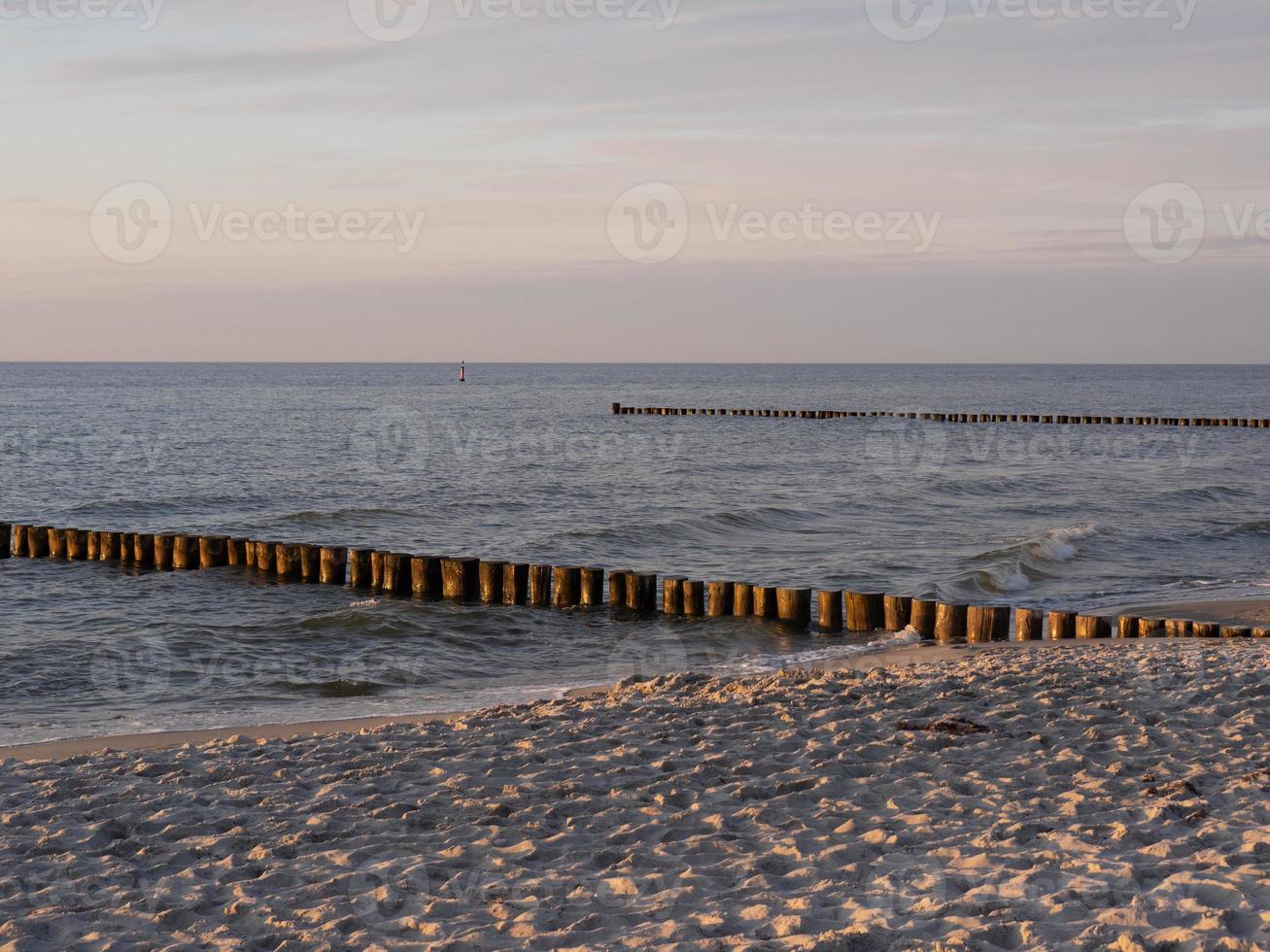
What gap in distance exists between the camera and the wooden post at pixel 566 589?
1697 cm

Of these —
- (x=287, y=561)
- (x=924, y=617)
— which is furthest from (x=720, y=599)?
(x=287, y=561)

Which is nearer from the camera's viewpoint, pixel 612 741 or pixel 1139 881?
pixel 1139 881

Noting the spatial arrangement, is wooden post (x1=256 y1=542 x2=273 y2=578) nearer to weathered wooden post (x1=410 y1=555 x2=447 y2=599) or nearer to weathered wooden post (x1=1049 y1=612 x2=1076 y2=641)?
weathered wooden post (x1=410 y1=555 x2=447 y2=599)

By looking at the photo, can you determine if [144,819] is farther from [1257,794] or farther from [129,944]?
[1257,794]

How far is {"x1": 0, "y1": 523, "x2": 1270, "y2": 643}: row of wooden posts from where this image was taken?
559 inches

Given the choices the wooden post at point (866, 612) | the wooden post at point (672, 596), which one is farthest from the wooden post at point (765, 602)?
the wooden post at point (672, 596)

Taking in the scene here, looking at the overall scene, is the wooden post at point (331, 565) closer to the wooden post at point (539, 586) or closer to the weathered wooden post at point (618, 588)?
the wooden post at point (539, 586)

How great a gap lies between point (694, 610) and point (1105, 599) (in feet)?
21.4

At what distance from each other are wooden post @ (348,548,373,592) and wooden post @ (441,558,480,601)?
4.84 ft

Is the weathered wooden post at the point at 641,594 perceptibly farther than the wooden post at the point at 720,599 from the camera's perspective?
Yes

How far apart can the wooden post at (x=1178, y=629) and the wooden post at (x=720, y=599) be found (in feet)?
→ 17.4

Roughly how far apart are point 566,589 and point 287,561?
5.11 meters

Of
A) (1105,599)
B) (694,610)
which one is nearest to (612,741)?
(694,610)

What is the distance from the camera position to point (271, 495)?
110 feet
